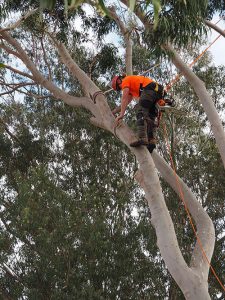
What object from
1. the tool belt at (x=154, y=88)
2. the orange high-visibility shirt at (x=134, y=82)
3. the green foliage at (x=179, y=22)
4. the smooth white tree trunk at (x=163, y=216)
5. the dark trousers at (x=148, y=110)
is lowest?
the smooth white tree trunk at (x=163, y=216)

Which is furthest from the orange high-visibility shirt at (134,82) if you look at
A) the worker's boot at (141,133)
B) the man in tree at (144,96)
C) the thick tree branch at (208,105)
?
the thick tree branch at (208,105)

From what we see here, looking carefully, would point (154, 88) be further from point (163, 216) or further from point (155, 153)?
point (163, 216)

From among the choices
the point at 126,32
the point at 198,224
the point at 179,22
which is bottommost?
the point at 198,224

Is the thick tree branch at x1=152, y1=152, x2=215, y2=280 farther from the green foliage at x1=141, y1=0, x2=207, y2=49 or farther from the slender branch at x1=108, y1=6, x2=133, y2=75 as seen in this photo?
the slender branch at x1=108, y1=6, x2=133, y2=75

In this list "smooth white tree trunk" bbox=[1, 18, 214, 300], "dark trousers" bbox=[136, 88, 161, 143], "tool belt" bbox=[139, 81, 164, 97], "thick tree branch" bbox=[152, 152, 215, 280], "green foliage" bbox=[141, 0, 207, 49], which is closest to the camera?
"smooth white tree trunk" bbox=[1, 18, 214, 300]

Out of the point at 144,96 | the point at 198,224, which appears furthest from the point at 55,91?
the point at 198,224

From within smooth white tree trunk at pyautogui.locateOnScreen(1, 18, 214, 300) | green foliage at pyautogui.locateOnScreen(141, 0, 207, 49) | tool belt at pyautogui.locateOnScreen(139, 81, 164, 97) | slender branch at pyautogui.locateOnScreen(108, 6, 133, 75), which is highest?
slender branch at pyautogui.locateOnScreen(108, 6, 133, 75)

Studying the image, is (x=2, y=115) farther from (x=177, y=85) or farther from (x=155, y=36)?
(x=155, y=36)

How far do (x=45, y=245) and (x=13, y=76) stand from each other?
15.2 feet

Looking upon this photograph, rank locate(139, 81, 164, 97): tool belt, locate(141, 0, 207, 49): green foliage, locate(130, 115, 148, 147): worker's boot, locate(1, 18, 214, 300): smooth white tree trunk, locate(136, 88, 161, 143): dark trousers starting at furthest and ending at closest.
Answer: locate(141, 0, 207, 49): green foliage → locate(139, 81, 164, 97): tool belt → locate(136, 88, 161, 143): dark trousers → locate(130, 115, 148, 147): worker's boot → locate(1, 18, 214, 300): smooth white tree trunk

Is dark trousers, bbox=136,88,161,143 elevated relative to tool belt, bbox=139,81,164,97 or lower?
lower

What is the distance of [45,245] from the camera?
841 centimetres

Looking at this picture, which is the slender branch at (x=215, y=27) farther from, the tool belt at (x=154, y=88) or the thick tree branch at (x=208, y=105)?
the tool belt at (x=154, y=88)

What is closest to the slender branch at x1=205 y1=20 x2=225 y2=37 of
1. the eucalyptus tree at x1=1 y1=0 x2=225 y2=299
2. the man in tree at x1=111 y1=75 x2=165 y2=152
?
the eucalyptus tree at x1=1 y1=0 x2=225 y2=299
